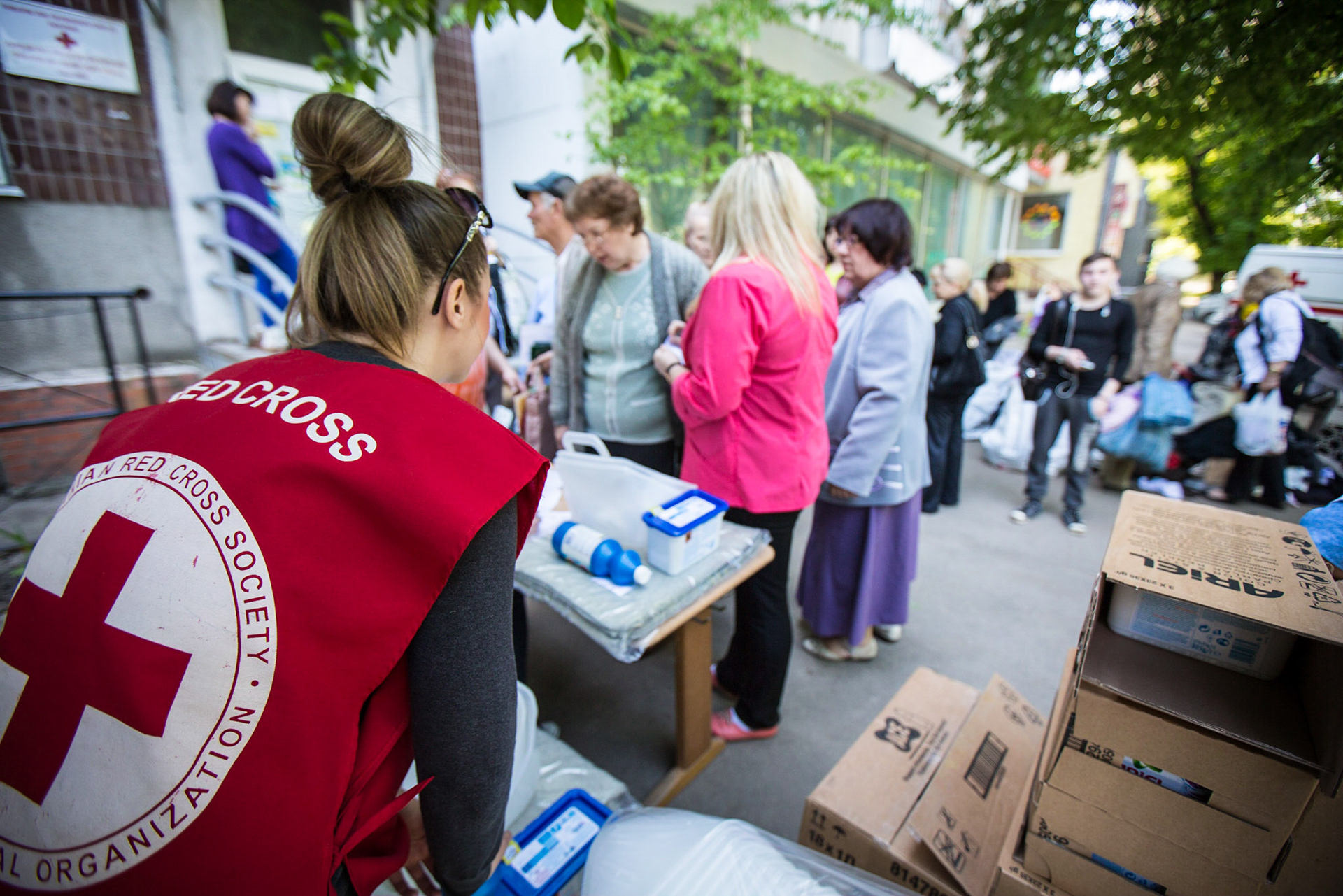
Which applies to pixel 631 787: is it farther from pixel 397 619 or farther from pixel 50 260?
pixel 50 260

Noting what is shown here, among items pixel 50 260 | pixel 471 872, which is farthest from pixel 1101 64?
pixel 50 260

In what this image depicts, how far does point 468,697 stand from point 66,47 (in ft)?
15.7

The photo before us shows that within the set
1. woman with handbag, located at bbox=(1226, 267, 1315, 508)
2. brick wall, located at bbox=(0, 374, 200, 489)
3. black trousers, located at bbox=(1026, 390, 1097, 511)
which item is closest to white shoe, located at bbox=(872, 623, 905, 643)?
black trousers, located at bbox=(1026, 390, 1097, 511)

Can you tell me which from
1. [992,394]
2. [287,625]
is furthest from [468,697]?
[992,394]

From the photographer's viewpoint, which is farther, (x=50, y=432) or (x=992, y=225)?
(x=992, y=225)

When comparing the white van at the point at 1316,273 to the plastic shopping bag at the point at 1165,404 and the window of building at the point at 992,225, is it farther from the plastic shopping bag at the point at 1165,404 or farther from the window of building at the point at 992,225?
the window of building at the point at 992,225

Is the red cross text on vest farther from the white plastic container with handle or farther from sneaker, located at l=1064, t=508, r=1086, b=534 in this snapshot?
sneaker, located at l=1064, t=508, r=1086, b=534

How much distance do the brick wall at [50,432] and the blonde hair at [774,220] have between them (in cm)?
368

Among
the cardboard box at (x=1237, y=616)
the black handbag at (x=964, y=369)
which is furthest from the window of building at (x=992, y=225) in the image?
the cardboard box at (x=1237, y=616)

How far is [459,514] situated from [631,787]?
5.45 ft

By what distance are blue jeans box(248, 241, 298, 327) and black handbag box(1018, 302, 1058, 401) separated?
4882mm

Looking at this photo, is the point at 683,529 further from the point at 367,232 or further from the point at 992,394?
the point at 992,394

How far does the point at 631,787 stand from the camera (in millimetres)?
1995

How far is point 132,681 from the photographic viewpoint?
2.00ft
